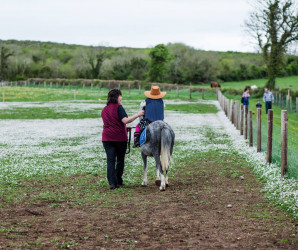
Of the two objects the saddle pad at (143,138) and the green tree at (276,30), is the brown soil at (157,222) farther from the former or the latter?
the green tree at (276,30)

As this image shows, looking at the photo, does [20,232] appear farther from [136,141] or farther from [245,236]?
[136,141]

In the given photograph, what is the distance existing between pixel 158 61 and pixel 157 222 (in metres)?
107

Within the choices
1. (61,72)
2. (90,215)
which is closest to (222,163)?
(90,215)

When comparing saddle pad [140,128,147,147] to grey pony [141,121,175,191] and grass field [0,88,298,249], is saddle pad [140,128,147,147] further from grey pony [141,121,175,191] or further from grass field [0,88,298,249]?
grass field [0,88,298,249]

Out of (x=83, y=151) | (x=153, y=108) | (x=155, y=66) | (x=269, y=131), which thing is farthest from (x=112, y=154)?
(x=155, y=66)

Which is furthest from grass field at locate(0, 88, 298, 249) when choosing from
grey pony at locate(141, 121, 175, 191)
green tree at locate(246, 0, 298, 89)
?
green tree at locate(246, 0, 298, 89)

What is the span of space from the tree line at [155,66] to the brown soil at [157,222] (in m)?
84.7

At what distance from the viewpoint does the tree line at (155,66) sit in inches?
4582

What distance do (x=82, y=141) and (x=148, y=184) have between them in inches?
387

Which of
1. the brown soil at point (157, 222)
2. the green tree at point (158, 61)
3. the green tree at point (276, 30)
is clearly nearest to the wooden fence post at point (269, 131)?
the brown soil at point (157, 222)

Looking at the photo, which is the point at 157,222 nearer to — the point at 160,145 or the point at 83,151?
the point at 160,145

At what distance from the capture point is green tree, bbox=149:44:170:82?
11175 centimetres

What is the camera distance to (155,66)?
370ft

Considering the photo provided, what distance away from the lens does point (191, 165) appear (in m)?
14.2
